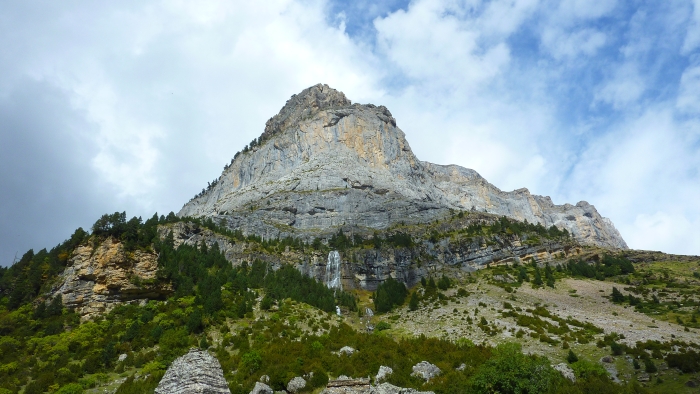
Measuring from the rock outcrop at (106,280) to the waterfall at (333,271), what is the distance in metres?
38.0

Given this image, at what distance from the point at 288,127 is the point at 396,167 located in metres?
46.7

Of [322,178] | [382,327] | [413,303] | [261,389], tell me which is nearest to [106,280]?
[261,389]

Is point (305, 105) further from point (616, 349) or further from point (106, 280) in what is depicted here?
point (616, 349)

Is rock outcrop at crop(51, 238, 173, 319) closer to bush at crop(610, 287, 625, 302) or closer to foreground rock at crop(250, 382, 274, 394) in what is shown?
foreground rock at crop(250, 382, 274, 394)

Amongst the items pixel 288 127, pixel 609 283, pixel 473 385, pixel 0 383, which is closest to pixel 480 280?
pixel 609 283

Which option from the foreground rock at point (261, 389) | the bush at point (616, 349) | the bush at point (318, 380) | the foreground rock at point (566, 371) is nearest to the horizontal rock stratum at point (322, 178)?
the bush at point (318, 380)

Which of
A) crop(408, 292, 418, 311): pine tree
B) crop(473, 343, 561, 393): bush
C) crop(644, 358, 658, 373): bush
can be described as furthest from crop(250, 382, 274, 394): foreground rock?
crop(408, 292, 418, 311): pine tree

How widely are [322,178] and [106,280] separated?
90.9 metres

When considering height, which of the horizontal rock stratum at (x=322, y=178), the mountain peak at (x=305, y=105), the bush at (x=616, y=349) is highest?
the mountain peak at (x=305, y=105)

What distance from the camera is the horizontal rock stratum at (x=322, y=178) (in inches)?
4722

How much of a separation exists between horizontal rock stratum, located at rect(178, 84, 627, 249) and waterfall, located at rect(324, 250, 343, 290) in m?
19.2

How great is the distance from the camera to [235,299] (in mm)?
56125

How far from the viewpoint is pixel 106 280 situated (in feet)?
171

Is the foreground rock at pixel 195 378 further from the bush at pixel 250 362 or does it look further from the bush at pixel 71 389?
the bush at pixel 71 389
